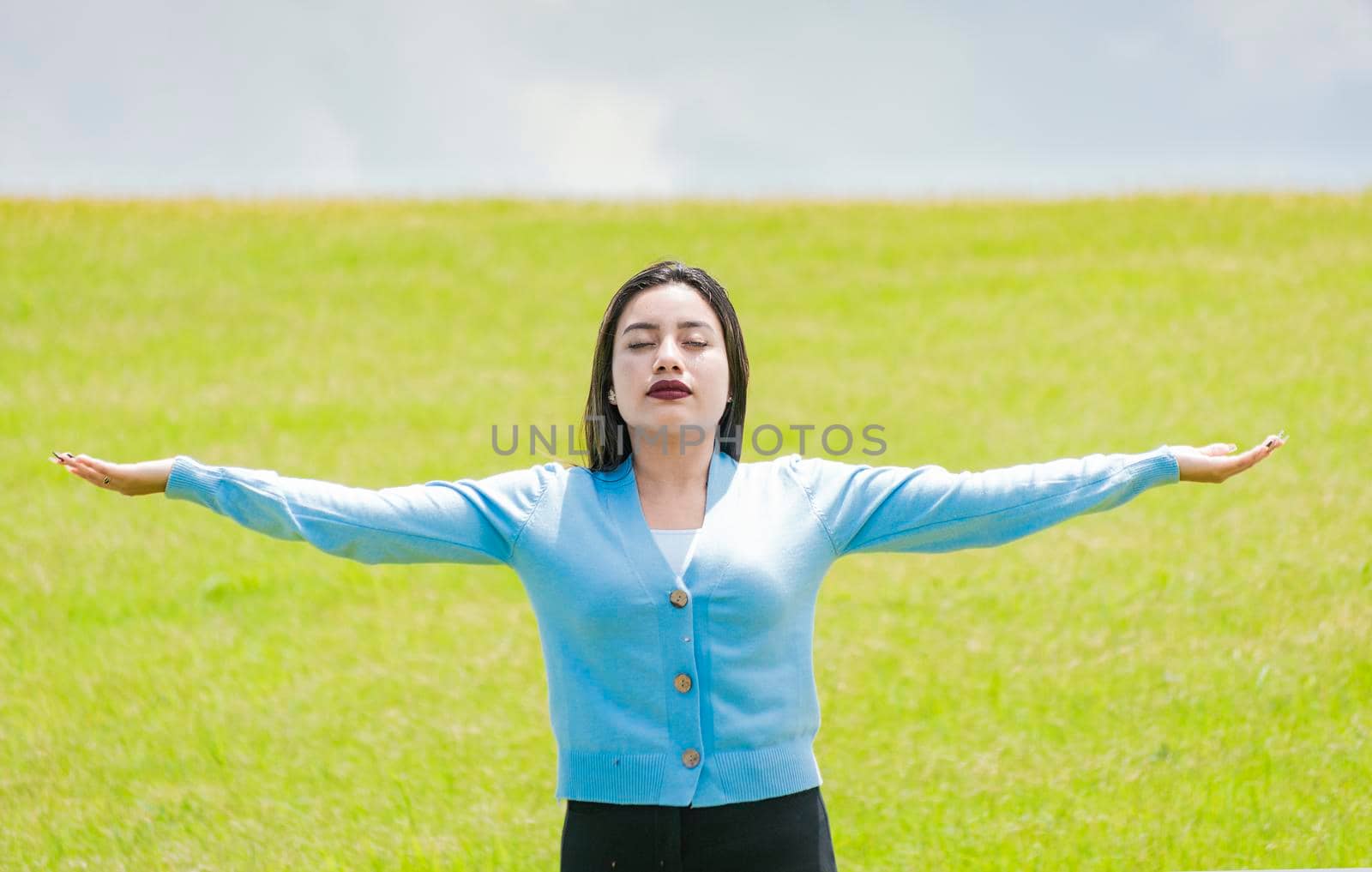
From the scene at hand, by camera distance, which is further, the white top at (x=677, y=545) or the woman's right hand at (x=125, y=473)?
the white top at (x=677, y=545)

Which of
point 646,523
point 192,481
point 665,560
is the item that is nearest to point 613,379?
point 646,523

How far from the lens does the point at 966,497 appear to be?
3600mm

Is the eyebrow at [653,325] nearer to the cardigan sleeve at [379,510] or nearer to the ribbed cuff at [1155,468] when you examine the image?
the cardigan sleeve at [379,510]

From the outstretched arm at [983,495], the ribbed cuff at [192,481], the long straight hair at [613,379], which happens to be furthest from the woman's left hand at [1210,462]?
the ribbed cuff at [192,481]

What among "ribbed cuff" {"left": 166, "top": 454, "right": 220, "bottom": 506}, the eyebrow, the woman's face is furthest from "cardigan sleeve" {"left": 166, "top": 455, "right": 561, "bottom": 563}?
the eyebrow

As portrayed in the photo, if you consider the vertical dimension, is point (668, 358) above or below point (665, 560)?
above

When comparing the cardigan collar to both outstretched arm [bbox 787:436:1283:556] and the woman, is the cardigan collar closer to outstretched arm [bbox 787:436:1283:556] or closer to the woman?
the woman

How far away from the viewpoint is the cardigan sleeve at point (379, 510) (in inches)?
130

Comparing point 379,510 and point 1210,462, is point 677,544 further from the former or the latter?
point 1210,462

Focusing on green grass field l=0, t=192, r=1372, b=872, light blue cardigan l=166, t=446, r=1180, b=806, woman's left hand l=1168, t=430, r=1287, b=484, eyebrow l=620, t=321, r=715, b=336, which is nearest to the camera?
light blue cardigan l=166, t=446, r=1180, b=806

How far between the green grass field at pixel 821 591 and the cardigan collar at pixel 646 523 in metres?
2.80

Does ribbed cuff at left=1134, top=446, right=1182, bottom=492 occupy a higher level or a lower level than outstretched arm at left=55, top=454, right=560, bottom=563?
higher

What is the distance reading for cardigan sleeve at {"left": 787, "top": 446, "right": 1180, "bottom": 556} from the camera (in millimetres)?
3592

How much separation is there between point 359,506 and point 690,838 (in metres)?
1.18
